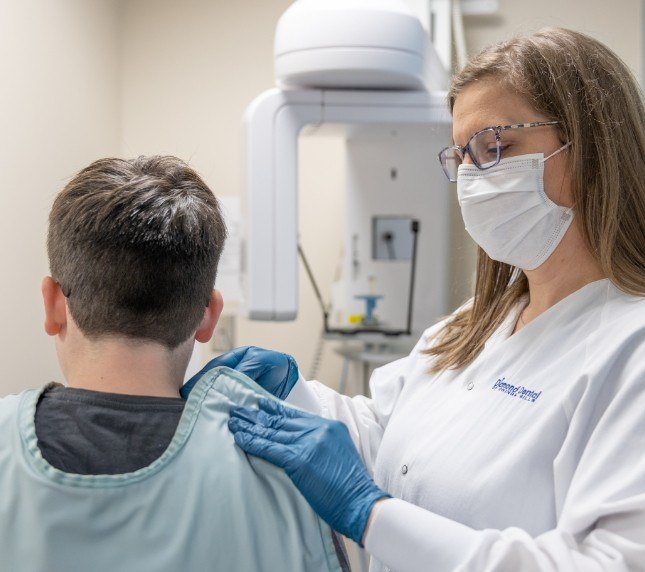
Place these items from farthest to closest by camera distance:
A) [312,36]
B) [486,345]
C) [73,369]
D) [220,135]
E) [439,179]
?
[220,135], [439,179], [312,36], [486,345], [73,369]

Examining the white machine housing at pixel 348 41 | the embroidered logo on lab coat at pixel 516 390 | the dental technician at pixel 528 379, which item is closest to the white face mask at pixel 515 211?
the dental technician at pixel 528 379

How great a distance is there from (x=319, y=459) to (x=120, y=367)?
28 centimetres

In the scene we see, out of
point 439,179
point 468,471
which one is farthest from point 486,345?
point 439,179

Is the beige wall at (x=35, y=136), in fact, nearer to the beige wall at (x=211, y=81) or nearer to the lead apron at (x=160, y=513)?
the beige wall at (x=211, y=81)

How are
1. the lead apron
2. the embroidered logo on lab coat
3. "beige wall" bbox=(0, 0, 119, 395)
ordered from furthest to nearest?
"beige wall" bbox=(0, 0, 119, 395) < the embroidered logo on lab coat < the lead apron

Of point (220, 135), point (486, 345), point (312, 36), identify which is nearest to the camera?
point (486, 345)

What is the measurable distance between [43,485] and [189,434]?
16 centimetres

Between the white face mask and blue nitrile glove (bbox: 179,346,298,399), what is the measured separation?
1.30 ft

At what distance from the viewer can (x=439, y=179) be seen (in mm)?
2387

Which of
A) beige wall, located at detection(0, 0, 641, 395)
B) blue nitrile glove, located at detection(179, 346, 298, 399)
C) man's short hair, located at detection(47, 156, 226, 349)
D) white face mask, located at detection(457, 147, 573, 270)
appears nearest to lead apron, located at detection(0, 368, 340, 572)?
man's short hair, located at detection(47, 156, 226, 349)

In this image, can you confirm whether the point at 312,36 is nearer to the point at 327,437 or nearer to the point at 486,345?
the point at 486,345

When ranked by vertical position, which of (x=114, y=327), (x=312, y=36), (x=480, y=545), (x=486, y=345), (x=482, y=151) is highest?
(x=312, y=36)

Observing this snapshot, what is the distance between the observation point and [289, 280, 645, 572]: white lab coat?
38.7 inches

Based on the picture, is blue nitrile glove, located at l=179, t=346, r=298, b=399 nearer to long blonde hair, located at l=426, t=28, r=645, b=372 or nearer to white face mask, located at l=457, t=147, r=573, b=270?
white face mask, located at l=457, t=147, r=573, b=270
